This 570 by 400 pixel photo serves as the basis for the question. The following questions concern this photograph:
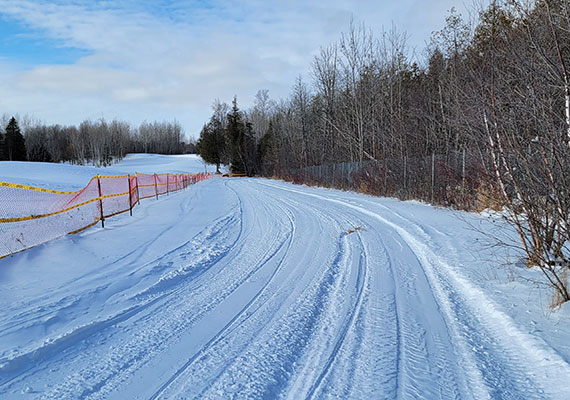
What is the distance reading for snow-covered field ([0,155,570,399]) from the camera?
2.64 m

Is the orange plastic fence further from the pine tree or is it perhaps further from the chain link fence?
the pine tree

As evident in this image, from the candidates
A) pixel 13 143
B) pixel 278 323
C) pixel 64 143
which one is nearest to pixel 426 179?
pixel 278 323

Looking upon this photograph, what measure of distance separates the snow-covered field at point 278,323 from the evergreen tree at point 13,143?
76.3 m

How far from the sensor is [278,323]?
3.65 metres

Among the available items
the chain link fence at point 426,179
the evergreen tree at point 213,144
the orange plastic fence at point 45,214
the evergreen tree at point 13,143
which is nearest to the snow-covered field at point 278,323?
the orange plastic fence at point 45,214

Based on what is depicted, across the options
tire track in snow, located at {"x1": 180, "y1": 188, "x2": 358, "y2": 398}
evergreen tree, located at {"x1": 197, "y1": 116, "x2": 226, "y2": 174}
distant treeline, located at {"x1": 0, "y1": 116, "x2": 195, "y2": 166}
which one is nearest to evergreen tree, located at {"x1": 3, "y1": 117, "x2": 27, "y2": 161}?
distant treeline, located at {"x1": 0, "y1": 116, "x2": 195, "y2": 166}

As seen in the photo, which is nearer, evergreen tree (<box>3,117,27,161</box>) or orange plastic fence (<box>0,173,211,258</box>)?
orange plastic fence (<box>0,173,211,258</box>)

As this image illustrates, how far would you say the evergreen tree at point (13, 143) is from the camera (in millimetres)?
65812

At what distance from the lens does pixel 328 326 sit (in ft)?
11.7

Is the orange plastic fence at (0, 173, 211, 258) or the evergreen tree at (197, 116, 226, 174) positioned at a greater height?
the evergreen tree at (197, 116, 226, 174)

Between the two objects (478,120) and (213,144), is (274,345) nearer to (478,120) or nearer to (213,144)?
(478,120)

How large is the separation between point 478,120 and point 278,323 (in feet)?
12.2

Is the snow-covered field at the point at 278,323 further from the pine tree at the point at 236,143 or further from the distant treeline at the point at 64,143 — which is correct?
the distant treeline at the point at 64,143

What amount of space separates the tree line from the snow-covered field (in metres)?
1.00
